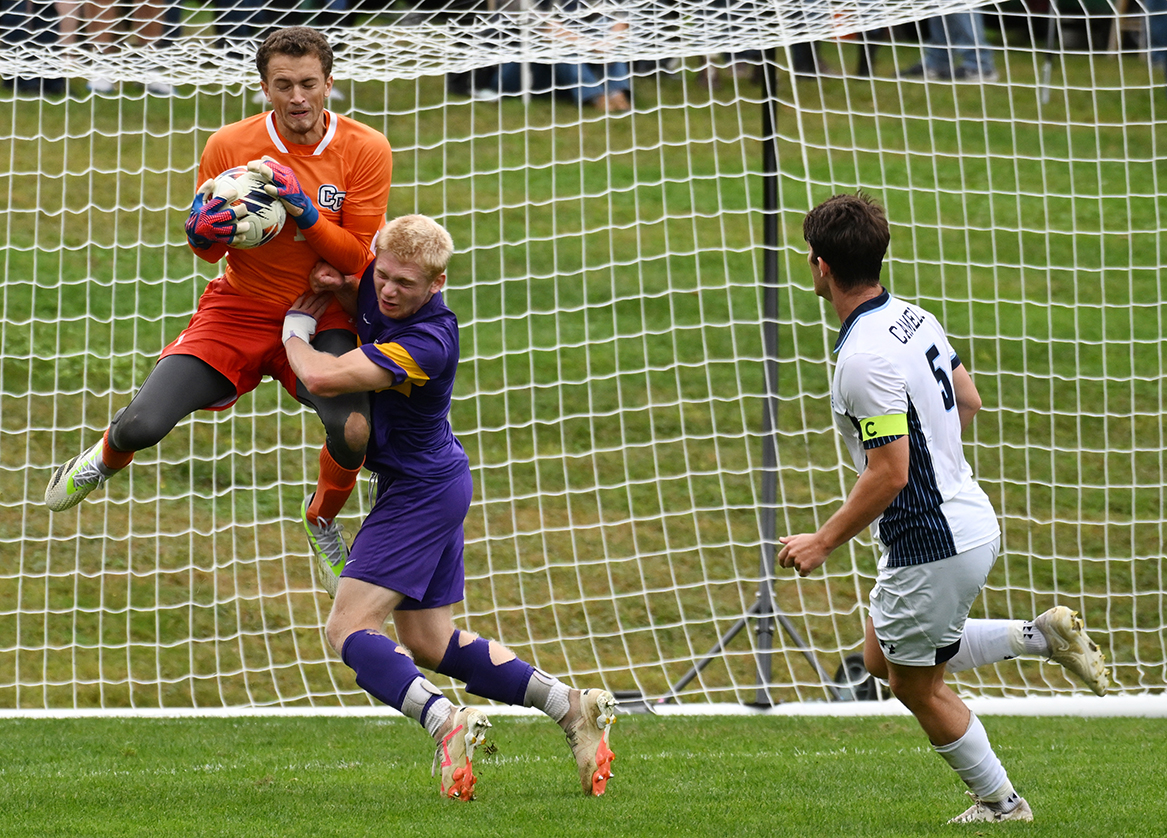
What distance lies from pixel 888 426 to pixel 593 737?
67.4 inches

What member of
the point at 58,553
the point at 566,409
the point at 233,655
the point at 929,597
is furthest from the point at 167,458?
the point at 929,597

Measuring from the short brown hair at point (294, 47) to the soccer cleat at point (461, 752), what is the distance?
2.31m

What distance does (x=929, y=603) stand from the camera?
422 cm

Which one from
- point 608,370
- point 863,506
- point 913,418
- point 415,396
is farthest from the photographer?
point 608,370

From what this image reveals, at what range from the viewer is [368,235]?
5113mm

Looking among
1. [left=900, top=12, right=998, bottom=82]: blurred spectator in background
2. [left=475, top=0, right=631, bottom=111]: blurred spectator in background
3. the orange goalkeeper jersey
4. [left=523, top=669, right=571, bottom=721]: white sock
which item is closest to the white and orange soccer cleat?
the orange goalkeeper jersey

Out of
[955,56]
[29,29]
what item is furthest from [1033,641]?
[955,56]

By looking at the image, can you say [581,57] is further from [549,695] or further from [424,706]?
[424,706]

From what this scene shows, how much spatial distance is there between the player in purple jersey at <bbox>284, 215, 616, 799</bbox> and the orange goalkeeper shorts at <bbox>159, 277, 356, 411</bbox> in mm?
187

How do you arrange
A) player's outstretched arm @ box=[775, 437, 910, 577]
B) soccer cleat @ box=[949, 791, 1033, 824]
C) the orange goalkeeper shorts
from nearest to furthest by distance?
player's outstretched arm @ box=[775, 437, 910, 577]
soccer cleat @ box=[949, 791, 1033, 824]
the orange goalkeeper shorts

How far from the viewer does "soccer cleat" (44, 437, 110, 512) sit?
17.7 ft

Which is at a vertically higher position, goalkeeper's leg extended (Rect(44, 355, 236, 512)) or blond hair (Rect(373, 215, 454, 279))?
blond hair (Rect(373, 215, 454, 279))

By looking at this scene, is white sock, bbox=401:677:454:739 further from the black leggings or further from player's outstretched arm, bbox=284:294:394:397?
player's outstretched arm, bbox=284:294:394:397

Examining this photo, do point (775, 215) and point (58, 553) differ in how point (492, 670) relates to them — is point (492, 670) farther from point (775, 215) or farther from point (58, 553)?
point (58, 553)
